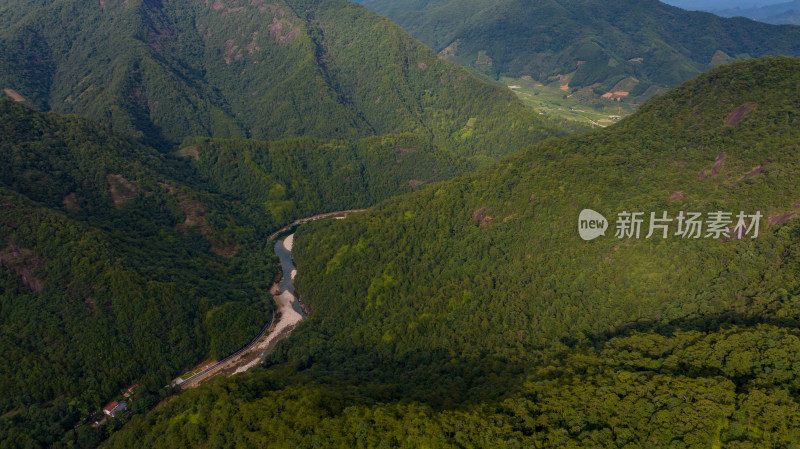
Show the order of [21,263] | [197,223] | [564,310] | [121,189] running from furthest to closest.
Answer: [197,223] < [121,189] < [21,263] < [564,310]

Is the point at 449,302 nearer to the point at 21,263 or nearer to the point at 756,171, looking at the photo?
the point at 756,171

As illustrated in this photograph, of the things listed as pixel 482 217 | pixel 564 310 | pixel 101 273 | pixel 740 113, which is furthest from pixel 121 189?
pixel 740 113

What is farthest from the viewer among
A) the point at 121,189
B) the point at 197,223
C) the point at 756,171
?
the point at 197,223

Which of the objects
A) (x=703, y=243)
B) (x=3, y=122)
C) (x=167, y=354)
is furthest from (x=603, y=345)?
(x=3, y=122)

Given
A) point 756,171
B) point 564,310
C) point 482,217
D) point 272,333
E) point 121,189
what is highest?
point 121,189

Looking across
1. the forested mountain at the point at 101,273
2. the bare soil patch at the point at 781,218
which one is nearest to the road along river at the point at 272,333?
the forested mountain at the point at 101,273

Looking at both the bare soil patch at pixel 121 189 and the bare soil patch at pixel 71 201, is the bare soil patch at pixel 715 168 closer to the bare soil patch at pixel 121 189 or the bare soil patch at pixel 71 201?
the bare soil patch at pixel 121 189
